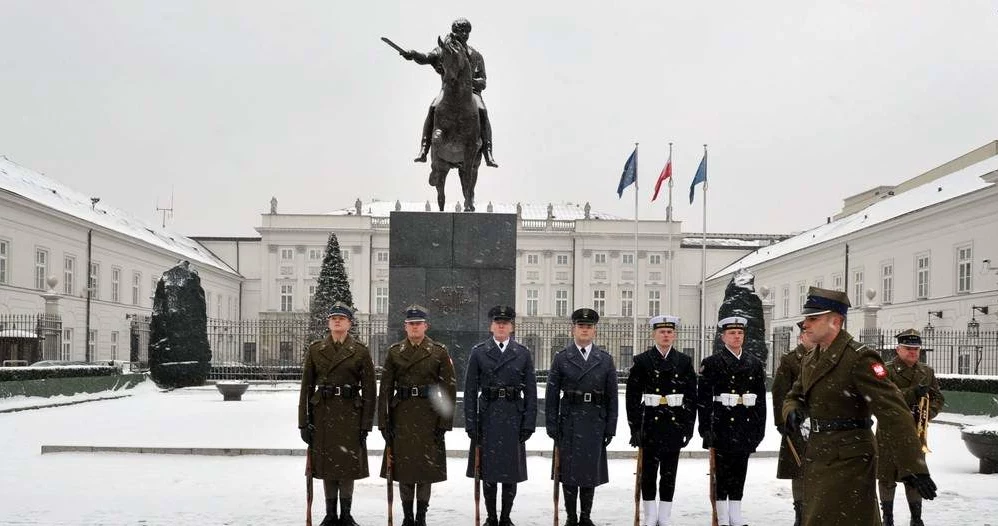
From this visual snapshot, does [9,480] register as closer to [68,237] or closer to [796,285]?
[68,237]

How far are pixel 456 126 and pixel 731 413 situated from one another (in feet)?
23.0

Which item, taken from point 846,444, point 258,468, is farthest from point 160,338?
point 846,444

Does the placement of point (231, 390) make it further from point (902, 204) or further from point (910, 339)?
point (902, 204)

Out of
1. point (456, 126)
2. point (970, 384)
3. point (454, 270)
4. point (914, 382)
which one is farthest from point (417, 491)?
point (970, 384)

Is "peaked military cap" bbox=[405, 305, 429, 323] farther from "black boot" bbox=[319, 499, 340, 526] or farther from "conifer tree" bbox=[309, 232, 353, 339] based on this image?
"conifer tree" bbox=[309, 232, 353, 339]

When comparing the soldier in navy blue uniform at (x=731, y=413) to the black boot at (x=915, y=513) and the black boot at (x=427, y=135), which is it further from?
the black boot at (x=427, y=135)

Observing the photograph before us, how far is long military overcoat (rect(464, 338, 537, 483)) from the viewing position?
704cm

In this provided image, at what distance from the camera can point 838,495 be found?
15.3 ft

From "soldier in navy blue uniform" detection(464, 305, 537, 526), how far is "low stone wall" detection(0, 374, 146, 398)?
52.7 feet

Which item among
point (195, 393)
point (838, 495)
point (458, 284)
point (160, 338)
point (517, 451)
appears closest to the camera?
point (838, 495)

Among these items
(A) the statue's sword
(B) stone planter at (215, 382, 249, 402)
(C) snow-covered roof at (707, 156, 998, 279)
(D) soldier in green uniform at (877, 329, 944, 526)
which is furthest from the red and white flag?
(D) soldier in green uniform at (877, 329, 944, 526)

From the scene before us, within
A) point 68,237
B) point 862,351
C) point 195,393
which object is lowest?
point 195,393

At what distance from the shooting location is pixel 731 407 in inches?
279

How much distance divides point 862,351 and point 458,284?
26.4ft
